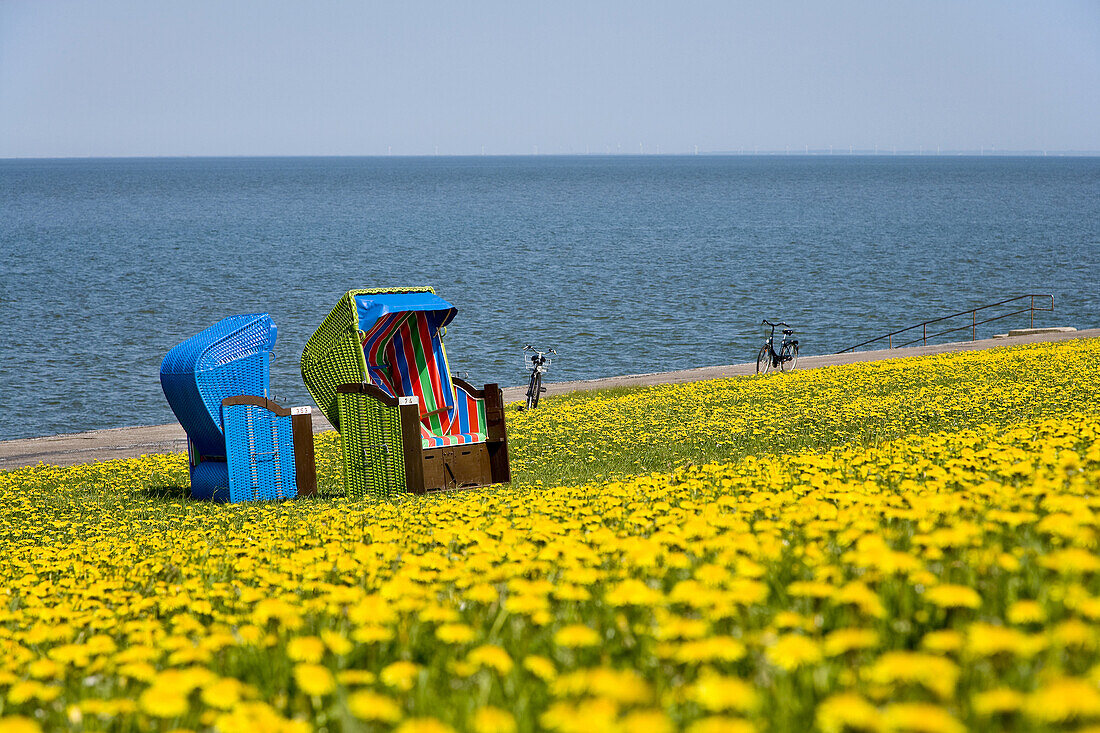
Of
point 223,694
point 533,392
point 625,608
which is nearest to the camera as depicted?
point 223,694

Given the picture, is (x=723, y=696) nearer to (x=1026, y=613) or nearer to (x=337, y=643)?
→ (x=1026, y=613)

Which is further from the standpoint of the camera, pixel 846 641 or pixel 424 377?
pixel 424 377

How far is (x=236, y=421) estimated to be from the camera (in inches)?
459

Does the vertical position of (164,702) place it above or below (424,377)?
above

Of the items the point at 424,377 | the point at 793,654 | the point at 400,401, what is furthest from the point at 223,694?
the point at 424,377

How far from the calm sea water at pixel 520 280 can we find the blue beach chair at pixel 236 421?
19054 millimetres

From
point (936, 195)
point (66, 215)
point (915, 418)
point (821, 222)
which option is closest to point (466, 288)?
point (915, 418)

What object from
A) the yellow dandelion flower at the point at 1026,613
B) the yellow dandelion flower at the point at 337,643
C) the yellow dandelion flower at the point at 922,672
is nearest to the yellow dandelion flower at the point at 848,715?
the yellow dandelion flower at the point at 922,672

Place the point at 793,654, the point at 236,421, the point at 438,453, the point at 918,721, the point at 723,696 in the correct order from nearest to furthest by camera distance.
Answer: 1. the point at 918,721
2. the point at 723,696
3. the point at 793,654
4. the point at 236,421
5. the point at 438,453

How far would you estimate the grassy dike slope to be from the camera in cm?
260

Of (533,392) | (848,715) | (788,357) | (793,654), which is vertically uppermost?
(848,715)

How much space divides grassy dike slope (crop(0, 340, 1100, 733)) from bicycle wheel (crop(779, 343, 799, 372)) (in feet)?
60.8

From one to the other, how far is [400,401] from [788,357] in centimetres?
1769

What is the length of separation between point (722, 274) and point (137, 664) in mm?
65871
